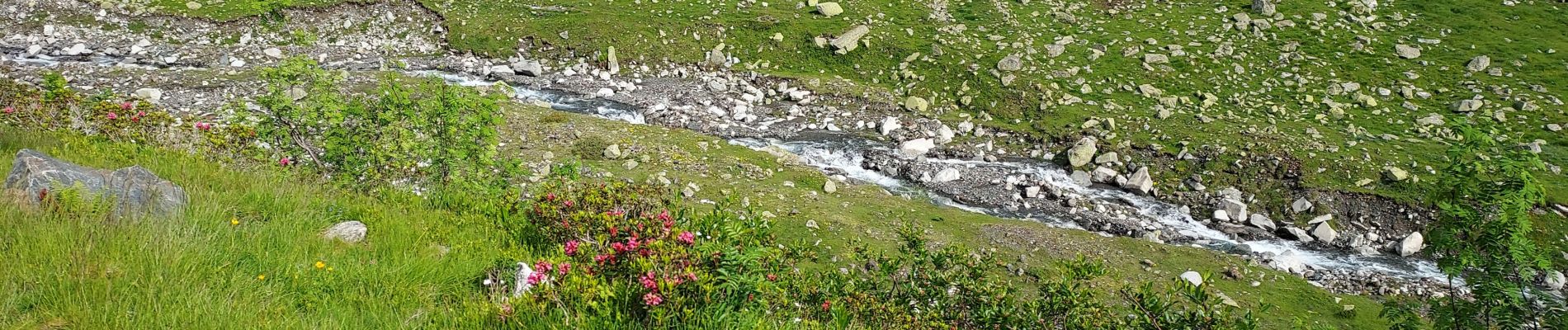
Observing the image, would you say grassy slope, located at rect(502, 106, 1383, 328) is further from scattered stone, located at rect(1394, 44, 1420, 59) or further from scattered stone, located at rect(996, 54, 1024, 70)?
scattered stone, located at rect(1394, 44, 1420, 59)

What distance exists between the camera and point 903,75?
68.1 ft

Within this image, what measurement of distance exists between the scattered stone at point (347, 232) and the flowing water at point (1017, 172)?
587cm

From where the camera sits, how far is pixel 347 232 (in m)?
6.66

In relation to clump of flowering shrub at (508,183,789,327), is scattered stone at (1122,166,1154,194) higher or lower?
lower

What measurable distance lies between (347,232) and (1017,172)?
42.2 feet

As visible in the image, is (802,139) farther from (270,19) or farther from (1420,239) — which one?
(270,19)

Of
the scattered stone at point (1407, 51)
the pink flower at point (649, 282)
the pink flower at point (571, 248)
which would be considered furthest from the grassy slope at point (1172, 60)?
the pink flower at point (649, 282)

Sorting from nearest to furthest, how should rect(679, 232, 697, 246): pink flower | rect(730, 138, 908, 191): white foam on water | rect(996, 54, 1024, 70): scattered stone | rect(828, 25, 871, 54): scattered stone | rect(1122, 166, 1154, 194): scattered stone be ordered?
rect(679, 232, 697, 246): pink flower
rect(1122, 166, 1154, 194): scattered stone
rect(730, 138, 908, 191): white foam on water
rect(996, 54, 1024, 70): scattered stone
rect(828, 25, 871, 54): scattered stone

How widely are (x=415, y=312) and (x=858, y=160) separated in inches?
499

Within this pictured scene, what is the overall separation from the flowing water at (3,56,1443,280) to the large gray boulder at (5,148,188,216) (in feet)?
20.1

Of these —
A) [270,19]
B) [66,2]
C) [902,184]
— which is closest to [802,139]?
[902,184]

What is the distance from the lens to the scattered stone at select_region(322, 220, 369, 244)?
653cm

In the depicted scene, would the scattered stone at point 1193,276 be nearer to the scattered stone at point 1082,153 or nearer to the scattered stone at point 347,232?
the scattered stone at point 1082,153

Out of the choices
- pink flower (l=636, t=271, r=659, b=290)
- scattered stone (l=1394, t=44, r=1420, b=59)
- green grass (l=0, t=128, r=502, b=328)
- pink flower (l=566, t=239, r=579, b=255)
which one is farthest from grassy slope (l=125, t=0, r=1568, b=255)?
green grass (l=0, t=128, r=502, b=328)
